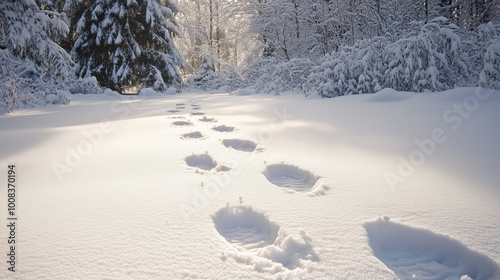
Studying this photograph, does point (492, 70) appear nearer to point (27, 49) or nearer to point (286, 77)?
point (286, 77)

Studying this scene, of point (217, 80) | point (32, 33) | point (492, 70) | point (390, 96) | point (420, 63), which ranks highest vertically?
point (32, 33)

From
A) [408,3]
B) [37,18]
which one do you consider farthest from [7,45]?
[408,3]

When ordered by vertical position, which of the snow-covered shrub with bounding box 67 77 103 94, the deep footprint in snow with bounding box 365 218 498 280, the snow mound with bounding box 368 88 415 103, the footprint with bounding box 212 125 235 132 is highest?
the snow-covered shrub with bounding box 67 77 103 94

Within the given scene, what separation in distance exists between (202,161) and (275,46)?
822cm

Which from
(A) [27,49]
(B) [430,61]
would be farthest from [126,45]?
(B) [430,61]

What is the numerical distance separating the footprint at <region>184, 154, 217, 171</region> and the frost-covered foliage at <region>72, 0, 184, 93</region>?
7.76 metres

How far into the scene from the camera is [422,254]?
31.6 inches

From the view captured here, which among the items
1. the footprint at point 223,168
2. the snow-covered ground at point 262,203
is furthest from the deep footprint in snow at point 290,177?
the footprint at point 223,168

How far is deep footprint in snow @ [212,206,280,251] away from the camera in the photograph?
0.86 metres

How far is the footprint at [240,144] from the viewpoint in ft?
6.39

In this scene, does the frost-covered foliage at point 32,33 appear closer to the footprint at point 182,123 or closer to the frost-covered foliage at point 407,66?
the footprint at point 182,123

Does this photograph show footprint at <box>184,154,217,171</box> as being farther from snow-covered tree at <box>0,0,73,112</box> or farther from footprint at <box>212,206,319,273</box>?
snow-covered tree at <box>0,0,73,112</box>

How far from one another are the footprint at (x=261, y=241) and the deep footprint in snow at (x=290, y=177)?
340 mm

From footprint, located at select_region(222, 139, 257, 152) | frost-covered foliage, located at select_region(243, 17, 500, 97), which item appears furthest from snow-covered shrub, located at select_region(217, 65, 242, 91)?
footprint, located at select_region(222, 139, 257, 152)
